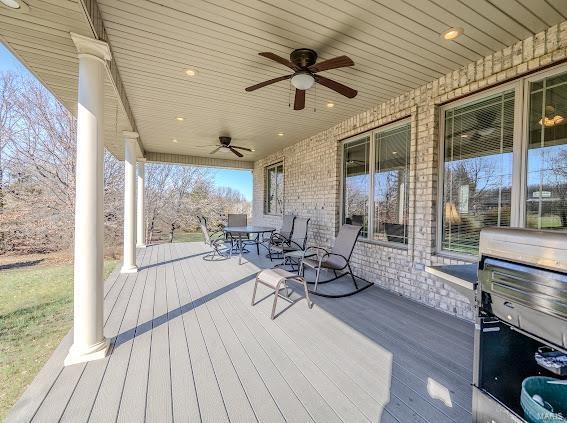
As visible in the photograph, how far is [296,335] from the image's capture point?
261 centimetres

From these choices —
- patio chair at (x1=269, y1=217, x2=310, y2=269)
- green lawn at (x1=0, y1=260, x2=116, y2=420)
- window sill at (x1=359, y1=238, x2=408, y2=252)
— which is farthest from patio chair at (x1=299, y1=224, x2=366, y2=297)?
green lawn at (x1=0, y1=260, x2=116, y2=420)

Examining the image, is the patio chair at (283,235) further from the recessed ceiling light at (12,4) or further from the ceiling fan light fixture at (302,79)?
the recessed ceiling light at (12,4)

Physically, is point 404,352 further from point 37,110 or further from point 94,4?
point 37,110

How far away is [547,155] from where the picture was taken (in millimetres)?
2572

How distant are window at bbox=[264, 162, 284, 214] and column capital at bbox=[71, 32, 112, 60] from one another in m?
5.90

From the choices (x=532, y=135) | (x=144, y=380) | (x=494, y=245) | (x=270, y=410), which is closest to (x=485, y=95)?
(x=532, y=135)

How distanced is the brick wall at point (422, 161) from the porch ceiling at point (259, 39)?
0.47 feet

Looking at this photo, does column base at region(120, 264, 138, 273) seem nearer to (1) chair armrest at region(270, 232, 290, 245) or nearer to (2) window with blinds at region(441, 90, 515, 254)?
(1) chair armrest at region(270, 232, 290, 245)

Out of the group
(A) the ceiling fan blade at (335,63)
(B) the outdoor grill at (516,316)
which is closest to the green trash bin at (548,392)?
(B) the outdoor grill at (516,316)

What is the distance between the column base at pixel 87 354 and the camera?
2133 millimetres

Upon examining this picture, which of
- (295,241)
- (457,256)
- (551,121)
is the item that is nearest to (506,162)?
(551,121)

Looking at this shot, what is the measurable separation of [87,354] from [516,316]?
2851 millimetres

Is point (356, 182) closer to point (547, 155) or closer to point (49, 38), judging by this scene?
point (547, 155)

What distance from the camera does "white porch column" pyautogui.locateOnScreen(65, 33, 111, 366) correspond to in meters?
2.20
